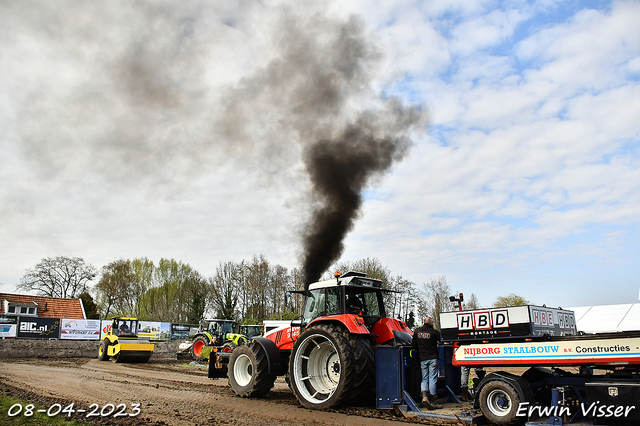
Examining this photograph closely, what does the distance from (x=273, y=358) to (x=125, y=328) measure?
614 inches

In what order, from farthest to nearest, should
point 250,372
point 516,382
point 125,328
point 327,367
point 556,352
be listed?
point 125,328 → point 250,372 → point 327,367 → point 516,382 → point 556,352

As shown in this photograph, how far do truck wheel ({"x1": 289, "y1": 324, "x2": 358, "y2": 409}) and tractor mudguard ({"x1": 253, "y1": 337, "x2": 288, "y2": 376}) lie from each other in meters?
0.86

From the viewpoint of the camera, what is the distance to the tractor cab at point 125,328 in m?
21.6

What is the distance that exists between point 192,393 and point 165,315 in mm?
46267

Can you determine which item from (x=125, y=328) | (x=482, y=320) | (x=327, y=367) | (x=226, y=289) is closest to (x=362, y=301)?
(x=327, y=367)

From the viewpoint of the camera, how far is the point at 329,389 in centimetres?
903

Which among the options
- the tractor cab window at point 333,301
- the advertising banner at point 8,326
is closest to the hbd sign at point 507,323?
the tractor cab window at point 333,301

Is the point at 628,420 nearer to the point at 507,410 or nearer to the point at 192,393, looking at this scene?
the point at 507,410

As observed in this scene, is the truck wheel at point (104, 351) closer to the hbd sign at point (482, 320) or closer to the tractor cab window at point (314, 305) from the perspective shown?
Result: the tractor cab window at point (314, 305)

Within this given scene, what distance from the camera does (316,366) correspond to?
917cm

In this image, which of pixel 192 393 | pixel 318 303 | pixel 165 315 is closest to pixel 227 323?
pixel 192 393

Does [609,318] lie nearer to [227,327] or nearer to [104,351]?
[227,327]

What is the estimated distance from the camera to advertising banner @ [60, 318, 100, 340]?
2747cm

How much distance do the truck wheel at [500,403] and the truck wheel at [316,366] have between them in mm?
2565
